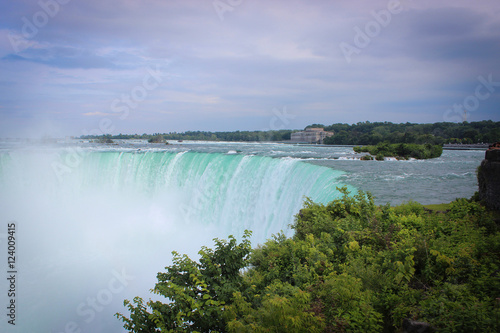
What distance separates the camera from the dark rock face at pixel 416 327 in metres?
3.41

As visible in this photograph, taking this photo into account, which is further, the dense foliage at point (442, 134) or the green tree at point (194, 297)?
the dense foliage at point (442, 134)

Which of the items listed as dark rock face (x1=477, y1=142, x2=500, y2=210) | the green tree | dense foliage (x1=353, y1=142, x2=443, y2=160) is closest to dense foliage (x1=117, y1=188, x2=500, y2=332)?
the green tree

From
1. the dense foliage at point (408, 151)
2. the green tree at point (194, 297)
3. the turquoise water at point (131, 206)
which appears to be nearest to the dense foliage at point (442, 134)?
the dense foliage at point (408, 151)

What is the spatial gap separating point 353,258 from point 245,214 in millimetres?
10216

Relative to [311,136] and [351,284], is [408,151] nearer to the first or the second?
[351,284]

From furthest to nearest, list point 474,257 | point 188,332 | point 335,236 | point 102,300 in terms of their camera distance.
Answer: point 102,300 → point 335,236 → point 474,257 → point 188,332

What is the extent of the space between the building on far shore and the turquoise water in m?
51.0

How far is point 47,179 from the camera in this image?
2562 cm

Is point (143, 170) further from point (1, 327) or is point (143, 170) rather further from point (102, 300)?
point (1, 327)

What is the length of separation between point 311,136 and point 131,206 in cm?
5649

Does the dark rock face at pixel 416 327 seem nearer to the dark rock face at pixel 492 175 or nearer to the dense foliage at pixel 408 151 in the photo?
the dark rock face at pixel 492 175

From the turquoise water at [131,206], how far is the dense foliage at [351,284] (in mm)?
4968

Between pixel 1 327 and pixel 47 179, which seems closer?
pixel 1 327

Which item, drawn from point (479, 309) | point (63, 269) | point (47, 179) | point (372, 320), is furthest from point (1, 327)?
point (47, 179)
